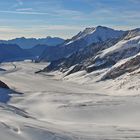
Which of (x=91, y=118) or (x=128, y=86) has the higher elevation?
(x=91, y=118)

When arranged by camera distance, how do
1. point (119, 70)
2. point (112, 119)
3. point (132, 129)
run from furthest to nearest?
point (119, 70) → point (112, 119) → point (132, 129)

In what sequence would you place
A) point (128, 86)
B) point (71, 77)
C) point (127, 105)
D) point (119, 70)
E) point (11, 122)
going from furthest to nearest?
point (71, 77)
point (119, 70)
point (128, 86)
point (127, 105)
point (11, 122)

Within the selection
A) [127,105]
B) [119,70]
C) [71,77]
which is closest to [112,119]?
[127,105]

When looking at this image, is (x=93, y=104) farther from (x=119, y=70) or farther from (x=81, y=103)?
(x=119, y=70)

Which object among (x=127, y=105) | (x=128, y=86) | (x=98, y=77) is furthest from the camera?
(x=98, y=77)

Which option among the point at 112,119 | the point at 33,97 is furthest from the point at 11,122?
the point at 33,97

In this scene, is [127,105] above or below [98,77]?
above

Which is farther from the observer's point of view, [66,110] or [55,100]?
[55,100]

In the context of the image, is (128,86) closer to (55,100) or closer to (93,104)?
(55,100)

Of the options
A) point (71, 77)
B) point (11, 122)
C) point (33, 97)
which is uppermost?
point (11, 122)
